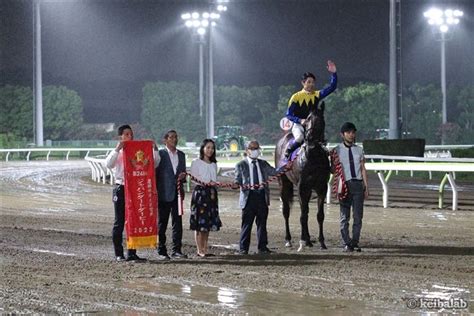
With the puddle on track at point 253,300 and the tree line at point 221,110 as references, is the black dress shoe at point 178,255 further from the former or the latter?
the tree line at point 221,110

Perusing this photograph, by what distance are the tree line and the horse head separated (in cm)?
5340

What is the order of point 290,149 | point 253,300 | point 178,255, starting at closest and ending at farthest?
point 253,300, point 178,255, point 290,149

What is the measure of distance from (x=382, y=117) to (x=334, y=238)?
6008 centimetres

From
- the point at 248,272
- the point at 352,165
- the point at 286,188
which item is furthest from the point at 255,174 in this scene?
the point at 248,272

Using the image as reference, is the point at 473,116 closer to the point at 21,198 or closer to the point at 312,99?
the point at 21,198

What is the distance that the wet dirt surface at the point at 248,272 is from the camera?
291 inches

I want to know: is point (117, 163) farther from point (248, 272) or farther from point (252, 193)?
point (248, 272)

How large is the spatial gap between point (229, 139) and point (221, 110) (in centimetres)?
3253

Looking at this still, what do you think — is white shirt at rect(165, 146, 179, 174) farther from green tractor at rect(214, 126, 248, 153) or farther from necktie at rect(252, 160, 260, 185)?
green tractor at rect(214, 126, 248, 153)

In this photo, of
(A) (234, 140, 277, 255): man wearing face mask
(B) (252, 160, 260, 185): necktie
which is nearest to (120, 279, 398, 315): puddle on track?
(A) (234, 140, 277, 255): man wearing face mask

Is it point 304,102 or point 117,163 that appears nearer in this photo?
point 117,163

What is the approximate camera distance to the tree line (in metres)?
69.2

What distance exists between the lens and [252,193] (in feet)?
35.3

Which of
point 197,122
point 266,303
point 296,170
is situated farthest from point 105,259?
point 197,122
